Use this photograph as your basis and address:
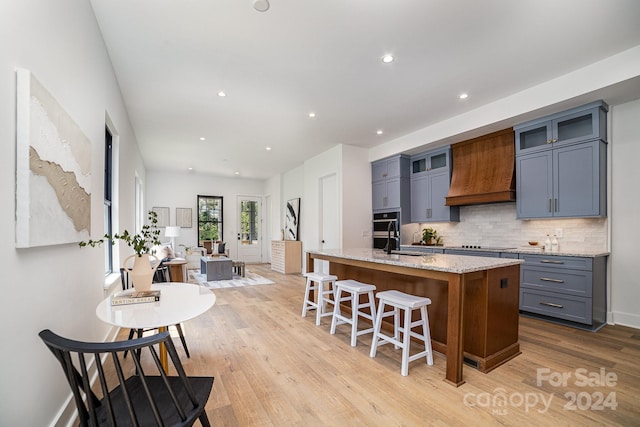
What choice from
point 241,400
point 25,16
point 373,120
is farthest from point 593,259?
point 25,16

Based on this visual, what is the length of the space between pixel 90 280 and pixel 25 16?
1.85 meters

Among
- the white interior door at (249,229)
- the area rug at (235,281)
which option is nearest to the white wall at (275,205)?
→ the white interior door at (249,229)

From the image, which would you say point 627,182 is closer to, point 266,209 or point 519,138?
point 519,138

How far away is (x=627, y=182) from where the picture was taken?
11.8ft

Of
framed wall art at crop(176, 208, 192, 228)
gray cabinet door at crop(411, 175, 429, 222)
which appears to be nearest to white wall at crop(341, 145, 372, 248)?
gray cabinet door at crop(411, 175, 429, 222)

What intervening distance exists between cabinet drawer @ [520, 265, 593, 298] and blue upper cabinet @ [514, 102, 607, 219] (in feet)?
2.36

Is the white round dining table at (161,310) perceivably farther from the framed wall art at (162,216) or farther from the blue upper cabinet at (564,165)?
the framed wall art at (162,216)

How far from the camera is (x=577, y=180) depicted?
3.69 m

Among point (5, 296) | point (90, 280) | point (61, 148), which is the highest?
point (61, 148)

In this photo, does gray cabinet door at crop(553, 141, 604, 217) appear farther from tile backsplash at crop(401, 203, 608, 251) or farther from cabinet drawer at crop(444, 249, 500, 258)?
cabinet drawer at crop(444, 249, 500, 258)

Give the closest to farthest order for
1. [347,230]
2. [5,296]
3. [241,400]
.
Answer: [5,296]
[241,400]
[347,230]

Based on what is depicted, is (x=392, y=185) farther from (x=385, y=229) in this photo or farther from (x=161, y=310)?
(x=161, y=310)

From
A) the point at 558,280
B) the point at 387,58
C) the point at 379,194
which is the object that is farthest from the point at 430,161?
the point at 387,58

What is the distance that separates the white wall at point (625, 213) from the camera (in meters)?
3.54
